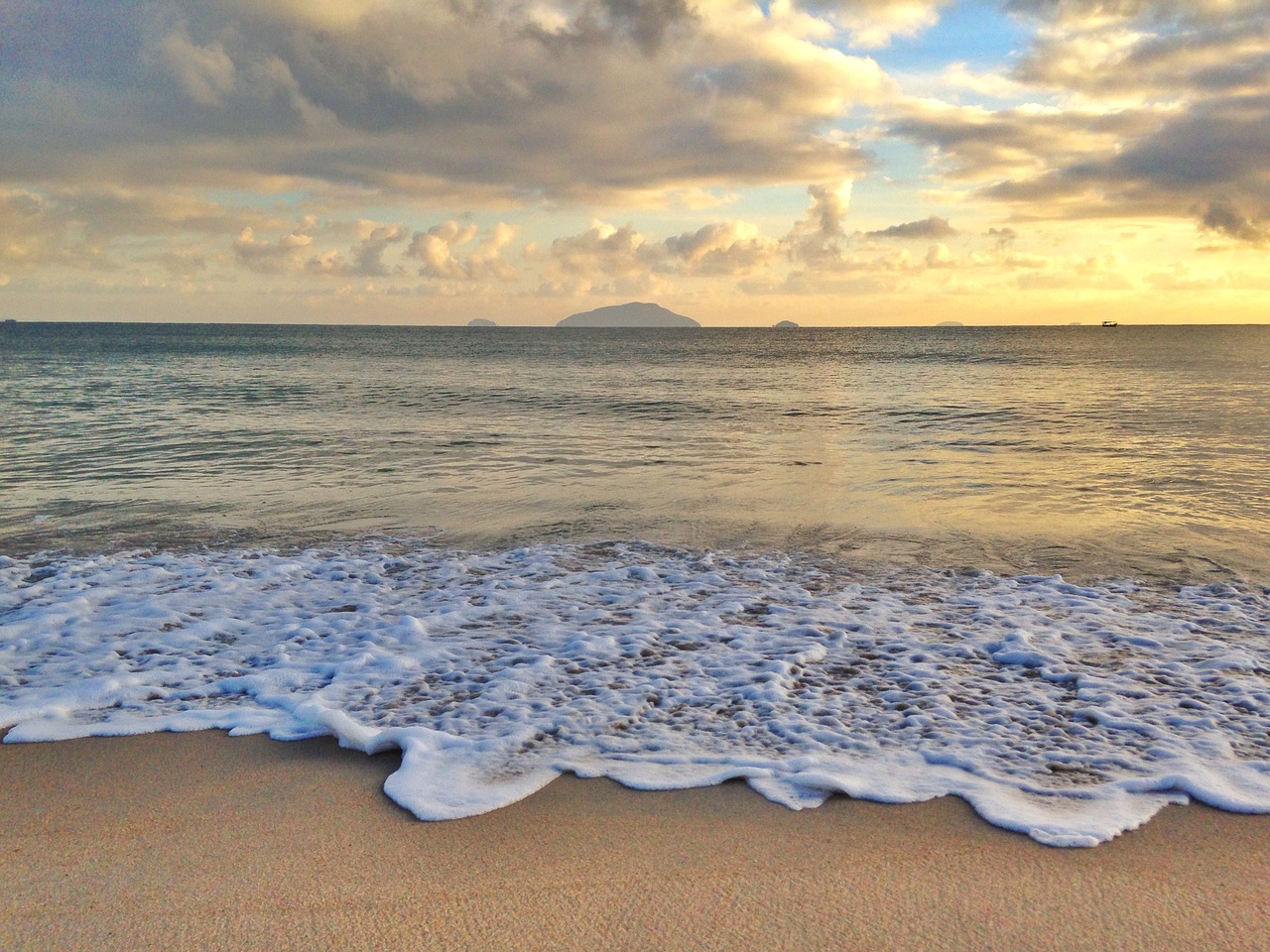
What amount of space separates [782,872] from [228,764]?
2.78 metres

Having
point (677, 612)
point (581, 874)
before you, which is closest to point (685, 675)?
point (677, 612)

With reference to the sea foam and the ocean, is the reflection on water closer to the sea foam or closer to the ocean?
the ocean

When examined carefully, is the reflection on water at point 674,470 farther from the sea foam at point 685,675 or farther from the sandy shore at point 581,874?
the sandy shore at point 581,874

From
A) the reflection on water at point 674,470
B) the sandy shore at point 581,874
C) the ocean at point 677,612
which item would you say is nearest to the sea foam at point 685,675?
the ocean at point 677,612

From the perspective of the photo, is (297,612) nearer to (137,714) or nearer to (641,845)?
(137,714)

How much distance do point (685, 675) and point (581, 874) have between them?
225 centimetres

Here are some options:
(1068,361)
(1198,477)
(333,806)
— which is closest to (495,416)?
(1198,477)

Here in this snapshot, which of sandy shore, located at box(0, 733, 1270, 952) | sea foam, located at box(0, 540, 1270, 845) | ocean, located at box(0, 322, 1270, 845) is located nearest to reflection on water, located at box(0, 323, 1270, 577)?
ocean, located at box(0, 322, 1270, 845)

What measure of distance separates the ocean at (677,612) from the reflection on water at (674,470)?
4.1 inches

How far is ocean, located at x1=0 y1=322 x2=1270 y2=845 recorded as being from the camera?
4285mm

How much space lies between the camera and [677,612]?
6.82 m

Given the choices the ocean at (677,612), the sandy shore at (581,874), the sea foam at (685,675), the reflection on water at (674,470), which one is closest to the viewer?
the sandy shore at (581,874)

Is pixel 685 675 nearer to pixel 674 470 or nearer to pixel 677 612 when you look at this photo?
pixel 677 612

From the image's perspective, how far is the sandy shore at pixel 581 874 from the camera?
287 centimetres
